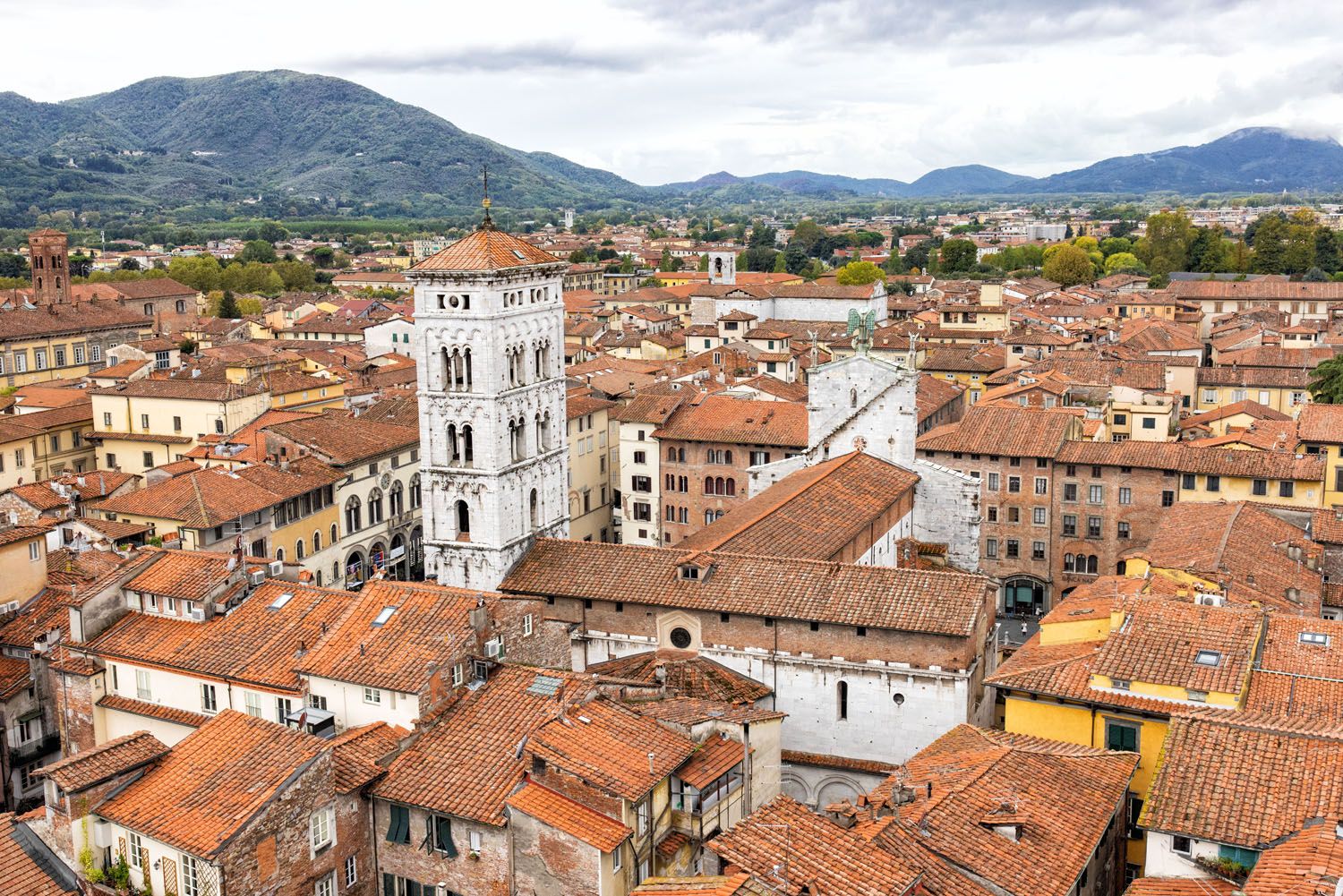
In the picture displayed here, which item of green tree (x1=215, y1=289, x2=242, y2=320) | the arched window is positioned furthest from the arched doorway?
green tree (x1=215, y1=289, x2=242, y2=320)

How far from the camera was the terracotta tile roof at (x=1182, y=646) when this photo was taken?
2953 centimetres

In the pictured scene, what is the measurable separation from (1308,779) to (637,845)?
1340 cm

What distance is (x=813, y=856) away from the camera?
2303 cm

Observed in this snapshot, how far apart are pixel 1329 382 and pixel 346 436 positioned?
5936cm

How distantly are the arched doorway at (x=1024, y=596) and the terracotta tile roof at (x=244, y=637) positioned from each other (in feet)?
132

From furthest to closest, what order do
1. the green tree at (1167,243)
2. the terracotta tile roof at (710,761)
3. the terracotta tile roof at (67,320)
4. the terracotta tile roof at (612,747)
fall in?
the green tree at (1167,243) → the terracotta tile roof at (67,320) → the terracotta tile roof at (710,761) → the terracotta tile roof at (612,747)

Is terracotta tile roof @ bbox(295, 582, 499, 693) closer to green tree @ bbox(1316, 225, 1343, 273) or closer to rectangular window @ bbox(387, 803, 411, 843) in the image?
rectangular window @ bbox(387, 803, 411, 843)

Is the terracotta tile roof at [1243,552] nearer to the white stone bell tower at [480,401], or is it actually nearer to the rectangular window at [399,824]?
the white stone bell tower at [480,401]

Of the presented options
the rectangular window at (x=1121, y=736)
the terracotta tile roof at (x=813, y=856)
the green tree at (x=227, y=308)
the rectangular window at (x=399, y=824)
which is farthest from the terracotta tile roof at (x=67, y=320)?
the rectangular window at (x=1121, y=736)

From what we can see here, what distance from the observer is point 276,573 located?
126 ft

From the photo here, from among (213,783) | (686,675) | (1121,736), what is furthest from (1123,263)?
(213,783)

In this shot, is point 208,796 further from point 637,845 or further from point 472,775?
point 637,845

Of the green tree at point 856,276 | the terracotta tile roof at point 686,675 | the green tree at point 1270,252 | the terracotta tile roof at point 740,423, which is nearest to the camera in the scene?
the terracotta tile roof at point 686,675

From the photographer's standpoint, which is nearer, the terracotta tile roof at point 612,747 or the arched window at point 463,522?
the terracotta tile roof at point 612,747
